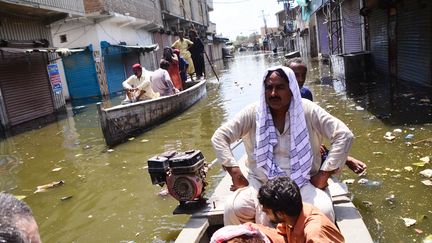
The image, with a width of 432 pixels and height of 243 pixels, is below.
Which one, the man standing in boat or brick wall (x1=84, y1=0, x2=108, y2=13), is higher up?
brick wall (x1=84, y1=0, x2=108, y2=13)

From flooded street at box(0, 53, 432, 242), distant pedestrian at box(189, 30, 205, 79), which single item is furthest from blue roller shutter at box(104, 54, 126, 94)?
flooded street at box(0, 53, 432, 242)

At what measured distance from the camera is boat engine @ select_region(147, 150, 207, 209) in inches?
154

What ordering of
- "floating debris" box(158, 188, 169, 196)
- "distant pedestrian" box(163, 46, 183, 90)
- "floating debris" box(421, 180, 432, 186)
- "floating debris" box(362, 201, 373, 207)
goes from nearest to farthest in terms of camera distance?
1. "floating debris" box(362, 201, 373, 207)
2. "floating debris" box(421, 180, 432, 186)
3. "floating debris" box(158, 188, 169, 196)
4. "distant pedestrian" box(163, 46, 183, 90)

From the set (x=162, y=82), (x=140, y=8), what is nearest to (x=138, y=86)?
(x=162, y=82)

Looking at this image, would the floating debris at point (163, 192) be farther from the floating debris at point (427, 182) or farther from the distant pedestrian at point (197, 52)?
the distant pedestrian at point (197, 52)

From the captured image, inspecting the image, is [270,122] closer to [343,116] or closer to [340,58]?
[343,116]

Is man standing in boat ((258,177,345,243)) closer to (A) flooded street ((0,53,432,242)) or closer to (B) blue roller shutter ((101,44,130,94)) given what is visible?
(A) flooded street ((0,53,432,242))

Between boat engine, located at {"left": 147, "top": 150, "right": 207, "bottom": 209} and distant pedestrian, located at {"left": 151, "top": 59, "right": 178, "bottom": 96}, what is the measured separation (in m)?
7.21

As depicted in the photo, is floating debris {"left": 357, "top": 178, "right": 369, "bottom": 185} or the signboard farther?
the signboard

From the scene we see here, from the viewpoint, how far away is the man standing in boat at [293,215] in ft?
7.93

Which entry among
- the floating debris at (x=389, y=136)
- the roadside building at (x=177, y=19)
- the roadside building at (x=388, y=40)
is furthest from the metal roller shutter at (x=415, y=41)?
the roadside building at (x=177, y=19)

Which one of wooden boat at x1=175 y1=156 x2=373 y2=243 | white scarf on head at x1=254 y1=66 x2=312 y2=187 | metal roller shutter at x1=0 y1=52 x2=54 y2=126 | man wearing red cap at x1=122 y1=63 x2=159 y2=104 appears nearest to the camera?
wooden boat at x1=175 y1=156 x2=373 y2=243

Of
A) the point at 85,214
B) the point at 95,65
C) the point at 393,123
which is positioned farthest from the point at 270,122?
the point at 95,65

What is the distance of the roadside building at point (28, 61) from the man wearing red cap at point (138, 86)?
13.9 feet
